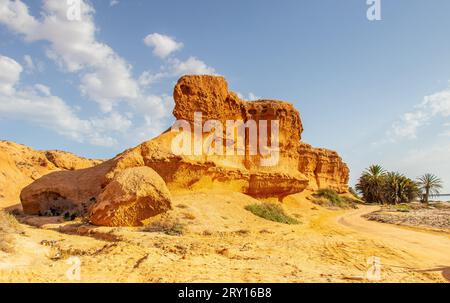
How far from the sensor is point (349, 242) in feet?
31.4

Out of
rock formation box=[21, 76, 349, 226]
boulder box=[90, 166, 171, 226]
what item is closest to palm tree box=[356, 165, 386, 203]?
rock formation box=[21, 76, 349, 226]

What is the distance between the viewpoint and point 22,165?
29.3 m

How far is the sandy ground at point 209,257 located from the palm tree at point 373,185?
39.3 meters

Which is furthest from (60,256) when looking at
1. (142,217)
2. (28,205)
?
(28,205)

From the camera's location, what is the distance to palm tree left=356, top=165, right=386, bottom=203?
4819cm

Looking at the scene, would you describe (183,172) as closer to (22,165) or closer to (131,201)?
(131,201)

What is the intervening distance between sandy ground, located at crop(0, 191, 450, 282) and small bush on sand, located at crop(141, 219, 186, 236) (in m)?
0.27

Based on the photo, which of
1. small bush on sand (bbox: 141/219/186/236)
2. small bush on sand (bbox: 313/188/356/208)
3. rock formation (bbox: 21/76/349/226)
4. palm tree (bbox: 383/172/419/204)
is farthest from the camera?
palm tree (bbox: 383/172/419/204)

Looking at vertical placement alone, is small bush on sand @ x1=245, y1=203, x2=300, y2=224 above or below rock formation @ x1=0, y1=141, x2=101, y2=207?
below

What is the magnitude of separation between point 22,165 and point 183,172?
21.4 meters

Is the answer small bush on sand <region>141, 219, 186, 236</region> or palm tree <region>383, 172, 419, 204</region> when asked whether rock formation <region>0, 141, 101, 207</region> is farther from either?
palm tree <region>383, 172, 419, 204</region>

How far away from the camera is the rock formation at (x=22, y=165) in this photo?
2395 cm
